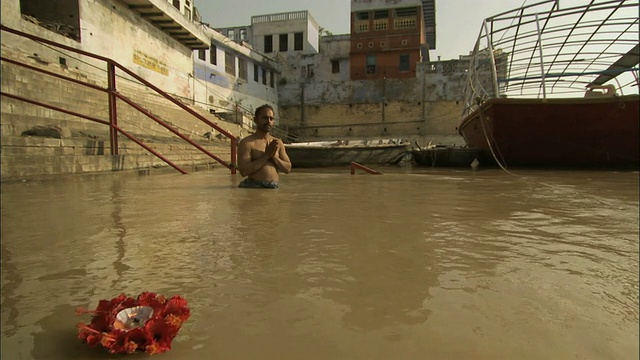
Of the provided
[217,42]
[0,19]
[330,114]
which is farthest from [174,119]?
[330,114]

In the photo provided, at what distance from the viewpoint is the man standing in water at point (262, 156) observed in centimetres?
424

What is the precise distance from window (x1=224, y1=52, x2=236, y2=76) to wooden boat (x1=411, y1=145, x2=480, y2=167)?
14.2m

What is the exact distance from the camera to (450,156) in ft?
36.0

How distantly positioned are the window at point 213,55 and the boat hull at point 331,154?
12065 mm

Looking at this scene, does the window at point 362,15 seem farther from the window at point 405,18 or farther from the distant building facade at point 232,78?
the distant building facade at point 232,78

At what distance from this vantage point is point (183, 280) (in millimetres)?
1433

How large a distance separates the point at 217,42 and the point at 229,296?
885 inches

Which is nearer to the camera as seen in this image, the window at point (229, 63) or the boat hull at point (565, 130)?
the boat hull at point (565, 130)

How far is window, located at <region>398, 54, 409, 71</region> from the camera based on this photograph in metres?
26.7

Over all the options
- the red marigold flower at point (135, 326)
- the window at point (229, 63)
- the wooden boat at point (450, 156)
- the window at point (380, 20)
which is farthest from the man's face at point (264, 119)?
the window at point (380, 20)

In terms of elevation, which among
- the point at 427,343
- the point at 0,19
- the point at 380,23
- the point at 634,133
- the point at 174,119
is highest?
the point at 380,23

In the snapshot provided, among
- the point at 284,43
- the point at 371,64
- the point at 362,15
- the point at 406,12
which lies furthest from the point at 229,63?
the point at 406,12

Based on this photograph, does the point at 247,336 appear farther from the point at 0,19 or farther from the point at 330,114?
the point at 330,114

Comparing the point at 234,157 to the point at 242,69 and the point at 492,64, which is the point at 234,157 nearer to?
the point at 492,64
